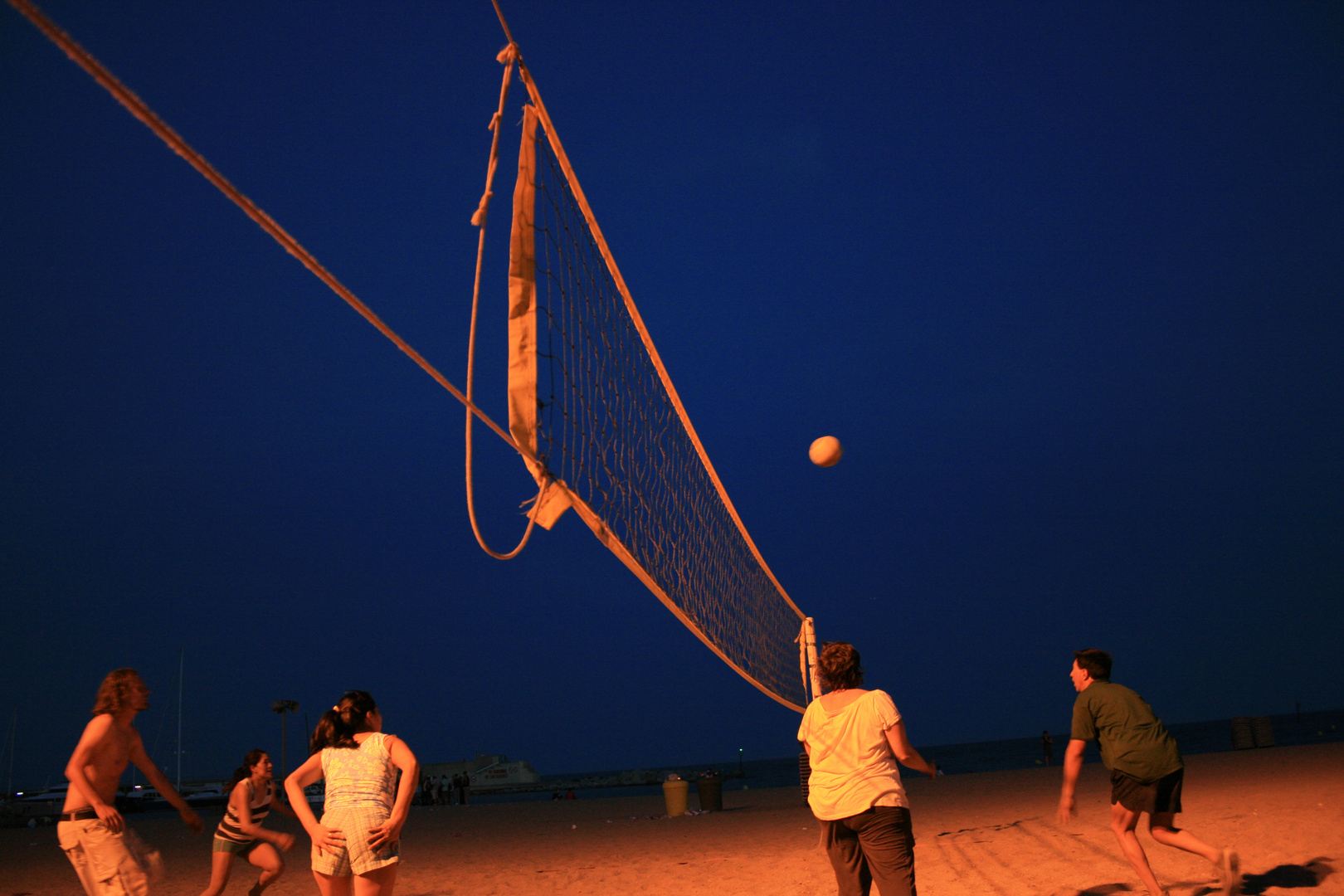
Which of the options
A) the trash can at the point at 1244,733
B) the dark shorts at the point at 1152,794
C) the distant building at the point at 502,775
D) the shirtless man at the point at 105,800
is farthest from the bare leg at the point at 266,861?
the distant building at the point at 502,775

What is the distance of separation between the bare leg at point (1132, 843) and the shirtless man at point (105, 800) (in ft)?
13.1

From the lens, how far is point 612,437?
526 cm

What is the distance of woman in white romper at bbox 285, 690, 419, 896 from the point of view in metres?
3.00

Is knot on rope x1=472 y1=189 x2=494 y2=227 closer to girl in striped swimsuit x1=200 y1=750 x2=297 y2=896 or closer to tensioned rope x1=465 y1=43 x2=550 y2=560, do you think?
tensioned rope x1=465 y1=43 x2=550 y2=560

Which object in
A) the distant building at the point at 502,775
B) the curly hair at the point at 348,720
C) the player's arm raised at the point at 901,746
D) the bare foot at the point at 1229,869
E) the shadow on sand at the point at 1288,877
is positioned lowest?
the distant building at the point at 502,775

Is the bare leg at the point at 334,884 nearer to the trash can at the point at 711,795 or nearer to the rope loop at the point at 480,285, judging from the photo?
the rope loop at the point at 480,285

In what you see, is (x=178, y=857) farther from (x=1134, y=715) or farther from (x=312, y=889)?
(x=1134, y=715)

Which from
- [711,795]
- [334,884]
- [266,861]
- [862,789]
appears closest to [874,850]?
[862,789]

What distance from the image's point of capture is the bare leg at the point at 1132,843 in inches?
151

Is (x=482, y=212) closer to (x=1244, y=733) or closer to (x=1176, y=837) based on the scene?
(x=1176, y=837)

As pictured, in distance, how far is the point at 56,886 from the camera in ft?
24.0

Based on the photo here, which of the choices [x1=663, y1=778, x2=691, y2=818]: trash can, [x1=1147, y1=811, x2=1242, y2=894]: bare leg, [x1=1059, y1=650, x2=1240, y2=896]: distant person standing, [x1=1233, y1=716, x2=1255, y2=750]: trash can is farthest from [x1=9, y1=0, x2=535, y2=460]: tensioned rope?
[x1=1233, y1=716, x2=1255, y2=750]: trash can

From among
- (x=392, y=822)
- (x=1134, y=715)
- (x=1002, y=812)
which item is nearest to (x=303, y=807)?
(x=392, y=822)

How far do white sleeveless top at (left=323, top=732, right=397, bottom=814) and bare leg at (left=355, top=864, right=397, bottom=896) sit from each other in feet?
0.66
